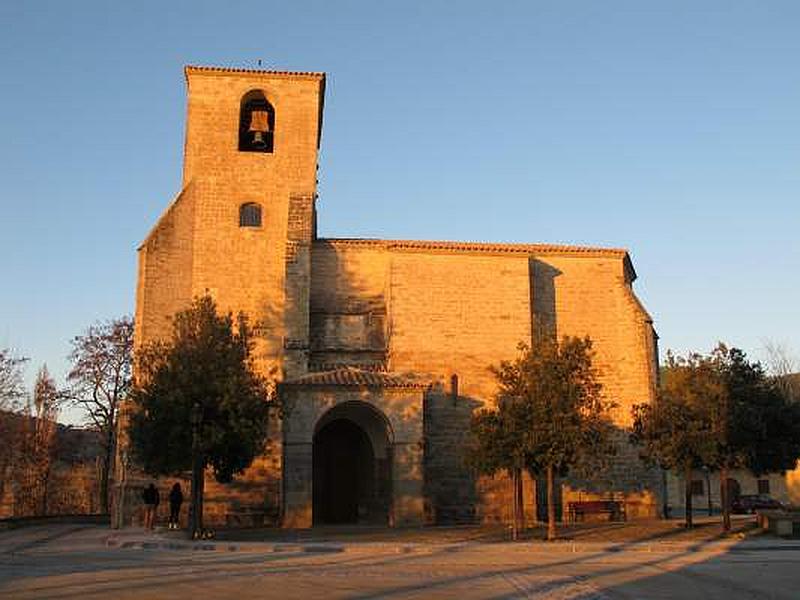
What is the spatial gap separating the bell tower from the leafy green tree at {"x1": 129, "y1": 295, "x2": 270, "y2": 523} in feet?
20.3

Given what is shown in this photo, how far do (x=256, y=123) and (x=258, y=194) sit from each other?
2798mm

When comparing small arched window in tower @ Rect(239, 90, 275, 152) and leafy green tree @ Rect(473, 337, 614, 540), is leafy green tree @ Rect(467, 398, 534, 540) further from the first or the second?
small arched window in tower @ Rect(239, 90, 275, 152)

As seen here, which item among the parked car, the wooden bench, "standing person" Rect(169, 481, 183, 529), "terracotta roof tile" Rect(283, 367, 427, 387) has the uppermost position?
"terracotta roof tile" Rect(283, 367, 427, 387)

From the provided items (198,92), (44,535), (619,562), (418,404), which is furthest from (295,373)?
(619,562)

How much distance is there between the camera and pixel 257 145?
30.1 meters

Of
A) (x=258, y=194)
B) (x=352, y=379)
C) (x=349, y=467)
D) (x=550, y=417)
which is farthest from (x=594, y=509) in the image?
(x=258, y=194)

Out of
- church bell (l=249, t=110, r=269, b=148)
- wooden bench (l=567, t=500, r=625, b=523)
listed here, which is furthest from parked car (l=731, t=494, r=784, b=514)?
church bell (l=249, t=110, r=269, b=148)

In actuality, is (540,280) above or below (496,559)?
above

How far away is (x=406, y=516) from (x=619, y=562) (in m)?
10.4

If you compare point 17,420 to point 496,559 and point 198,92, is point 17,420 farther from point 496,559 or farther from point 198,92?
point 496,559

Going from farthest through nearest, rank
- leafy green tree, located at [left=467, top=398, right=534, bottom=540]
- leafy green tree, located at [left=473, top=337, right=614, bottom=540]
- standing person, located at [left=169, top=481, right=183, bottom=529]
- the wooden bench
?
the wooden bench
standing person, located at [left=169, top=481, right=183, bottom=529]
leafy green tree, located at [left=467, top=398, right=534, bottom=540]
leafy green tree, located at [left=473, top=337, right=614, bottom=540]

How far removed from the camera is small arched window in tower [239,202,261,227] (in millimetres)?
28922

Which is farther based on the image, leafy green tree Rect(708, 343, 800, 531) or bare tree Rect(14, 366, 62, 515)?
bare tree Rect(14, 366, 62, 515)

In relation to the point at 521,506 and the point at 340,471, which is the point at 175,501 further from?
the point at 521,506
